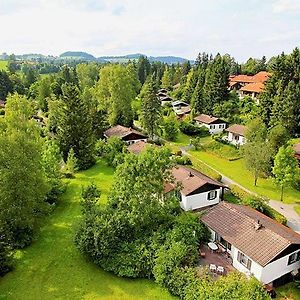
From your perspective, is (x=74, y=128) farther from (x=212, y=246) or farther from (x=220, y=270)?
(x=220, y=270)

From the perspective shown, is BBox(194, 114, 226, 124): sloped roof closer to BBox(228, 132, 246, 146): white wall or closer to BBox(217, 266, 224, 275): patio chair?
BBox(228, 132, 246, 146): white wall

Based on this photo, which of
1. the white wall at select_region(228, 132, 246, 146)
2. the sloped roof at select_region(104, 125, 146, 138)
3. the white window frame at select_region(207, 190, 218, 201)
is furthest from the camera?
the sloped roof at select_region(104, 125, 146, 138)

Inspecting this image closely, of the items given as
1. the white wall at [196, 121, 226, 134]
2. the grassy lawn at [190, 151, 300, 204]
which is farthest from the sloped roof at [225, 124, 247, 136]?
the white wall at [196, 121, 226, 134]

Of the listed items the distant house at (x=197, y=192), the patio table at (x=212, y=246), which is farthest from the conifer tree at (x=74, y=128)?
the patio table at (x=212, y=246)

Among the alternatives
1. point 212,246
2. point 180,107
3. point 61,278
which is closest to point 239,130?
point 180,107

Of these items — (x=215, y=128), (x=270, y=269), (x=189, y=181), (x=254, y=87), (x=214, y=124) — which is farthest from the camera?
(x=254, y=87)
